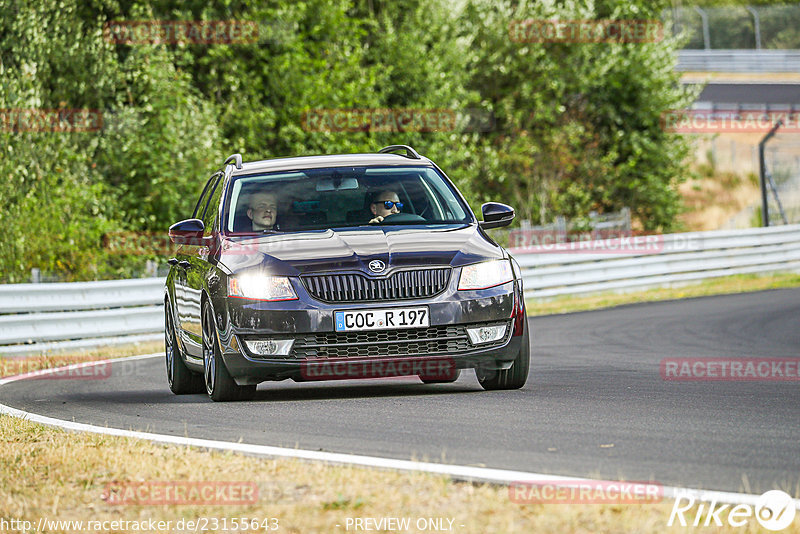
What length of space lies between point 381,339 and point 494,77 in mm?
26690

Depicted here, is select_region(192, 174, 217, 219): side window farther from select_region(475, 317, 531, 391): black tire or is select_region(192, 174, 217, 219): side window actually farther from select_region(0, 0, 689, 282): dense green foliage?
select_region(0, 0, 689, 282): dense green foliage

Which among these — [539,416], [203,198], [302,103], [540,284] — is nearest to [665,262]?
[540,284]

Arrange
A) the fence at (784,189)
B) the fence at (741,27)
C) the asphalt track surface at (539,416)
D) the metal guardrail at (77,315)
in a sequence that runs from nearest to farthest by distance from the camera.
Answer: the asphalt track surface at (539,416), the metal guardrail at (77,315), the fence at (784,189), the fence at (741,27)

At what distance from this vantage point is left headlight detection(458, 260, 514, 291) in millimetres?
8539

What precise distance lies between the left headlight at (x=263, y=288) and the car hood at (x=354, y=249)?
0.06m

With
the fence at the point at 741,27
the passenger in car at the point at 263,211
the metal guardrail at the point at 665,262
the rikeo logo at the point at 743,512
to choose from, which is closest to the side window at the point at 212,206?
Answer: the passenger in car at the point at 263,211

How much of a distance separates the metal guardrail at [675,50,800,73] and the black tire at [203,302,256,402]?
52.8 meters

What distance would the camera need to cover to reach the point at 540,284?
22.6 m

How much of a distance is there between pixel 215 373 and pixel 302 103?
18.8 m

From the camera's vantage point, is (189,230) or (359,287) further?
(189,230)

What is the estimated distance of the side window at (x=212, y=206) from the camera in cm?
983

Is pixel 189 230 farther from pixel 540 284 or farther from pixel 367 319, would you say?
pixel 540 284

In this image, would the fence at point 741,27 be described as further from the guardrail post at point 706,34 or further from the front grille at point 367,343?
the front grille at point 367,343

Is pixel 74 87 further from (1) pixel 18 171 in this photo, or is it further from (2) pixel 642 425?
(2) pixel 642 425
